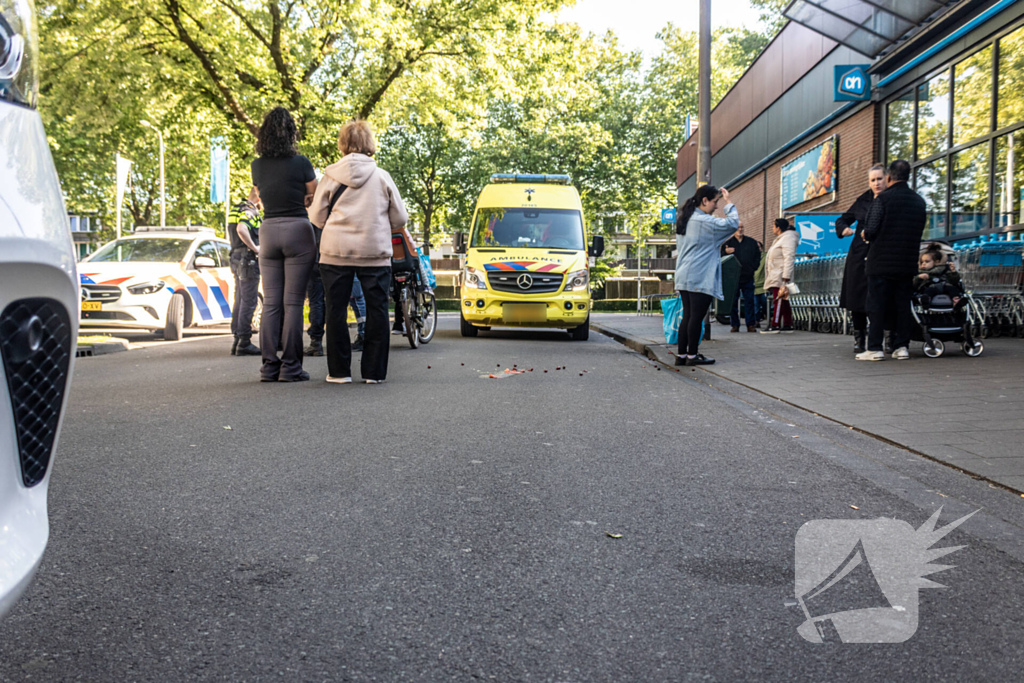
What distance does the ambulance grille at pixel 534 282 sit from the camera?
14.5 metres

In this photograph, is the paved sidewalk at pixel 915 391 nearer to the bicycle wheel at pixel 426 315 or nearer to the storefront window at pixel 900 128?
the bicycle wheel at pixel 426 315

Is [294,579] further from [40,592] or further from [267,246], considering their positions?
[267,246]

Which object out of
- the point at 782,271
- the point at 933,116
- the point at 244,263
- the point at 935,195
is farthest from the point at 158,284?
the point at 933,116

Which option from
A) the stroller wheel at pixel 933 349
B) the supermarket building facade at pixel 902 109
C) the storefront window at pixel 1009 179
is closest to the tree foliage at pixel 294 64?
the supermarket building facade at pixel 902 109

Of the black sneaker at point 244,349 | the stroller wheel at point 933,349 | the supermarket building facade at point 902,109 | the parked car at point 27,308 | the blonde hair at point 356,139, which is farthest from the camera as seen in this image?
the supermarket building facade at point 902,109

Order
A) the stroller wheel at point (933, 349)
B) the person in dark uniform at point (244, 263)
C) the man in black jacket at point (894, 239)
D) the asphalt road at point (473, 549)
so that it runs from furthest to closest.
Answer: the person in dark uniform at point (244, 263) → the stroller wheel at point (933, 349) → the man in black jacket at point (894, 239) → the asphalt road at point (473, 549)

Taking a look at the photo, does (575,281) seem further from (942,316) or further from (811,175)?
(811,175)

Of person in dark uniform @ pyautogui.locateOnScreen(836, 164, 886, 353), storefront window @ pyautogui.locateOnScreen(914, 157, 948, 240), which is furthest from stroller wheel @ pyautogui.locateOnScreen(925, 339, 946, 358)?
storefront window @ pyautogui.locateOnScreen(914, 157, 948, 240)

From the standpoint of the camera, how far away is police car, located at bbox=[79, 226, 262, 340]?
45.1ft

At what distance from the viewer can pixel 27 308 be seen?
5.49 ft

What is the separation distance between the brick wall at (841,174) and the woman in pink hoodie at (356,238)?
12971mm

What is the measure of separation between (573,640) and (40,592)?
153 cm

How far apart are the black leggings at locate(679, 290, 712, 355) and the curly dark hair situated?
4.38m

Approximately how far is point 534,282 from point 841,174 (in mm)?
8956
